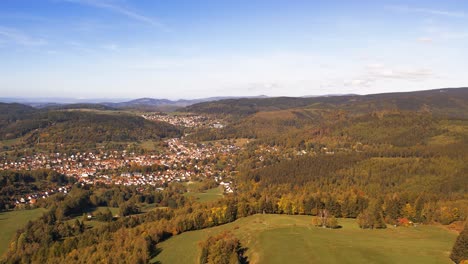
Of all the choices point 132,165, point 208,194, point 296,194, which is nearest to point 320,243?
point 296,194

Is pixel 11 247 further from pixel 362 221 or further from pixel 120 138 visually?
pixel 120 138

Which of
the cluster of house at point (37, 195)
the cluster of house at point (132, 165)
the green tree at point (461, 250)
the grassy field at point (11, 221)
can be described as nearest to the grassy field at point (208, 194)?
the cluster of house at point (132, 165)

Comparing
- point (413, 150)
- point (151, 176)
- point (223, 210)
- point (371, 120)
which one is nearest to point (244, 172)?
point (151, 176)

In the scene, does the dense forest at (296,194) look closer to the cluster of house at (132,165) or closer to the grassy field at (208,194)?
the grassy field at (208,194)

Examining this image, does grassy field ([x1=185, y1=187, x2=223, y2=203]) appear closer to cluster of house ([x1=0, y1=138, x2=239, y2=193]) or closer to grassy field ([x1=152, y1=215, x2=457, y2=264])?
cluster of house ([x1=0, y1=138, x2=239, y2=193])

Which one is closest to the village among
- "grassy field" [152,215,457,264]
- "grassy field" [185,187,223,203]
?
"grassy field" [185,187,223,203]

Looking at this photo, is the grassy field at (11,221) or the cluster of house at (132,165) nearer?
the grassy field at (11,221)
